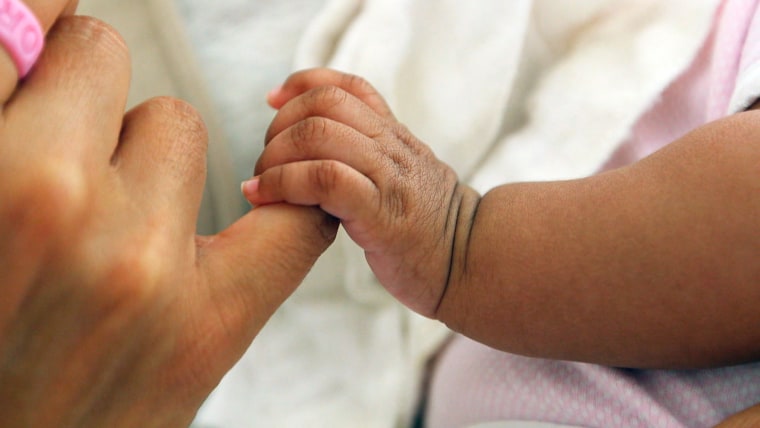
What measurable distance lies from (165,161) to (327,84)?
0.24 m

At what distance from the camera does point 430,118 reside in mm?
818

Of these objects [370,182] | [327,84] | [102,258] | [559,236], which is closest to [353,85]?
[327,84]

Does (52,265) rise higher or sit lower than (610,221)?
higher

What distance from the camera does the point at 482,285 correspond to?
61 centimetres

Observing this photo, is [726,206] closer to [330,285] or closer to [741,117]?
[741,117]

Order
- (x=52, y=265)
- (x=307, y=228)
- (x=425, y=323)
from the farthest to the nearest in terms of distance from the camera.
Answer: (x=425, y=323) → (x=307, y=228) → (x=52, y=265)

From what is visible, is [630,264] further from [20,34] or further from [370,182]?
[20,34]

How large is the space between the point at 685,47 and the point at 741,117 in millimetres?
261

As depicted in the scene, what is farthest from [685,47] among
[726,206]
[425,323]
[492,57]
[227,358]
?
[227,358]

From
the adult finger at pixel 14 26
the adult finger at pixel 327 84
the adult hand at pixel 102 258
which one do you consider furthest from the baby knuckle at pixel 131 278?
the adult finger at pixel 327 84

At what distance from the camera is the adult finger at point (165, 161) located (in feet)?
1.39

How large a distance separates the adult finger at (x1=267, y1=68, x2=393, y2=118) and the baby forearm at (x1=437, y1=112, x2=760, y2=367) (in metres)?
0.15

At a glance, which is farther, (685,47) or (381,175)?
(685,47)

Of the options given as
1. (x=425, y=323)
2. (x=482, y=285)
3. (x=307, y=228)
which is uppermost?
(x=307, y=228)
